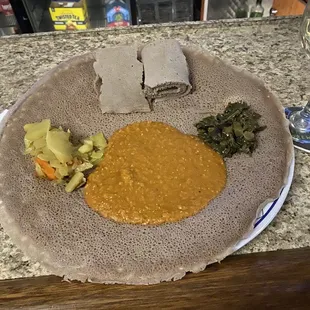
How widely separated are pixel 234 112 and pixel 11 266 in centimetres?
56

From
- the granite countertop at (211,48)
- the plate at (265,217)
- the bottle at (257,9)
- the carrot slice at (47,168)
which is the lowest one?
the plate at (265,217)

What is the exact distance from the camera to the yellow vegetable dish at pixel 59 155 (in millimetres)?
794

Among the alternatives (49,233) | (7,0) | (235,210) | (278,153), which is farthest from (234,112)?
(7,0)

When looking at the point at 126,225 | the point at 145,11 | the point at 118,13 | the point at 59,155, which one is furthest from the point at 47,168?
the point at 145,11

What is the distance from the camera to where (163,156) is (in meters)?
0.85

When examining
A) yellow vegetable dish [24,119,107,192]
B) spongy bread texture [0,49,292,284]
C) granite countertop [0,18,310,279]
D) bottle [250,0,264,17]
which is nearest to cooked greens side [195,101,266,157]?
spongy bread texture [0,49,292,284]

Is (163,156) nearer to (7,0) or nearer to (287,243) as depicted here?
(287,243)

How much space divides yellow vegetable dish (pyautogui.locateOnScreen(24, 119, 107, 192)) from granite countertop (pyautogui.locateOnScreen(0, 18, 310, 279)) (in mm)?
261

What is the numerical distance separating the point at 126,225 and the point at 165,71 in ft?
1.31

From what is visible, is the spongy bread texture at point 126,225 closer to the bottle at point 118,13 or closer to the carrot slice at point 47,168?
the carrot slice at point 47,168

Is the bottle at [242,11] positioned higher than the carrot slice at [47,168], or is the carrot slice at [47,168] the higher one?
the carrot slice at [47,168]

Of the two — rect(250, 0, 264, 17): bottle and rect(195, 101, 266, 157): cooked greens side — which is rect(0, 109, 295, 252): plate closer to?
rect(195, 101, 266, 157): cooked greens side

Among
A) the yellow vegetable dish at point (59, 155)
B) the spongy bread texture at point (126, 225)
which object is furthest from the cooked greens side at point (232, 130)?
the yellow vegetable dish at point (59, 155)

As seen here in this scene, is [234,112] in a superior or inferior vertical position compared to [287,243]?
superior
